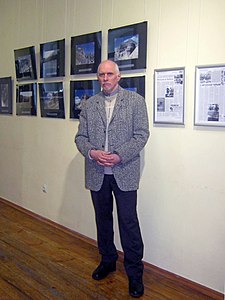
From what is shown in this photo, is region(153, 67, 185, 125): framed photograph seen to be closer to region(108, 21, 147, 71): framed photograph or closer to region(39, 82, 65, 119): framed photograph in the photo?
region(108, 21, 147, 71): framed photograph

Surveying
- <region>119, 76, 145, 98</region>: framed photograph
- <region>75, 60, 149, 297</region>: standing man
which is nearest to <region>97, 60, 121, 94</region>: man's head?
<region>75, 60, 149, 297</region>: standing man

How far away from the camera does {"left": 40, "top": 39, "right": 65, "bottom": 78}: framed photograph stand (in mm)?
3381

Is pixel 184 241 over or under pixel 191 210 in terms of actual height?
under

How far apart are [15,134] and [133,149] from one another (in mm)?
2372

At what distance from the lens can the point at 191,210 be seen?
95.4 inches

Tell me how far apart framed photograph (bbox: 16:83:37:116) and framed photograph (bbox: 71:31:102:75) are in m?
0.75

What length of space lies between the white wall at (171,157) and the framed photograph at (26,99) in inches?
16.3

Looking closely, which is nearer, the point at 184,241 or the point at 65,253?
the point at 184,241

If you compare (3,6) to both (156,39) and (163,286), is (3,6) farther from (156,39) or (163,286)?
(163,286)

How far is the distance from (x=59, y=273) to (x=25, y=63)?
2373mm

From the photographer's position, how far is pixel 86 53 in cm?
310

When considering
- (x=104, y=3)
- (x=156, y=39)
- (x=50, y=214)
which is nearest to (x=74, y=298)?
(x=50, y=214)

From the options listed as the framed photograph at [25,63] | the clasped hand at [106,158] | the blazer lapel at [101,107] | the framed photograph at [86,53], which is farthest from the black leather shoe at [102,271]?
the framed photograph at [25,63]

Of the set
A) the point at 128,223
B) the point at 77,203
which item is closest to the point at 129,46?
the point at 128,223
